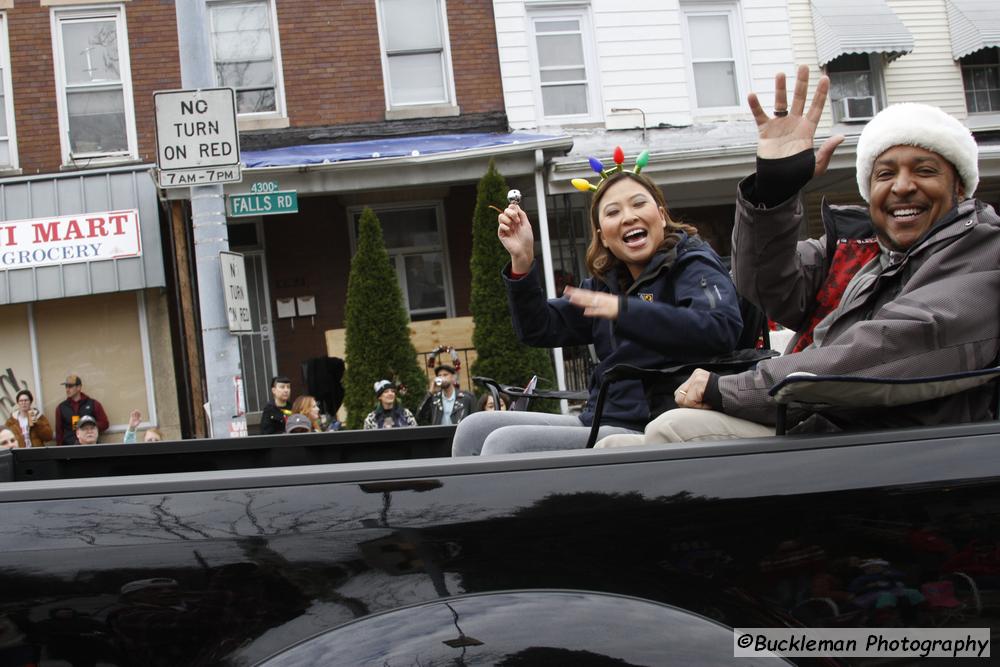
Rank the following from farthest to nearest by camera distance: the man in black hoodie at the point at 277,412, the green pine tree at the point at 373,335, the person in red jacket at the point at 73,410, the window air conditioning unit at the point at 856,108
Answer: the window air conditioning unit at the point at 856,108
the person in red jacket at the point at 73,410
the green pine tree at the point at 373,335
the man in black hoodie at the point at 277,412

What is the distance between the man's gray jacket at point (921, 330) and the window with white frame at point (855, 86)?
13.0 metres

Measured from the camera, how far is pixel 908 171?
241 cm

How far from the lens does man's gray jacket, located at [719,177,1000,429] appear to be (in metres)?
1.98

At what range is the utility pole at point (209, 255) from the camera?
6.10 metres

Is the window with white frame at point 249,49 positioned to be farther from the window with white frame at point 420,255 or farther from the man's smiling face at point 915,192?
the man's smiling face at point 915,192

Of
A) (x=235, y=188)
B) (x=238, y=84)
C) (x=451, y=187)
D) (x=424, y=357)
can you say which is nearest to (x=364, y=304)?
(x=424, y=357)

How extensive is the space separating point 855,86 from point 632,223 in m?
13.0

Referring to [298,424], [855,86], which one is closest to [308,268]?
[298,424]

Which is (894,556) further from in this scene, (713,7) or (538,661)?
(713,7)

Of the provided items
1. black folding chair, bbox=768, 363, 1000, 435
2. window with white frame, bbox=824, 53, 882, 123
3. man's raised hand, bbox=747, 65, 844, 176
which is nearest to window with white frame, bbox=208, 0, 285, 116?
window with white frame, bbox=824, 53, 882, 123

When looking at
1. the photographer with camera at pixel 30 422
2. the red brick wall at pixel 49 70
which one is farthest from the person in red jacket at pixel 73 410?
the red brick wall at pixel 49 70

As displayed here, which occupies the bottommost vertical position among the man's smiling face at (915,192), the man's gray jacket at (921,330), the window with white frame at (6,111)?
the man's gray jacket at (921,330)

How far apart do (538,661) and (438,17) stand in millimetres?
13013

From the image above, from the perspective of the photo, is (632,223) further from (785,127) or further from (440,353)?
(440,353)
